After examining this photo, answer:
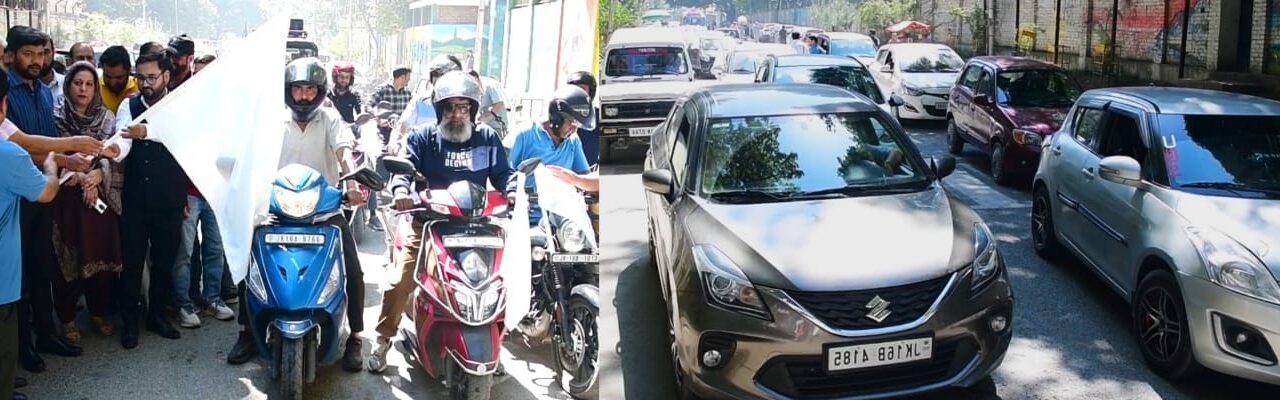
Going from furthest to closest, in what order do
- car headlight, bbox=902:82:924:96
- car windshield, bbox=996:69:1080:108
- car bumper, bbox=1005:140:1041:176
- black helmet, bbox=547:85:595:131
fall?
car headlight, bbox=902:82:924:96
car windshield, bbox=996:69:1080:108
car bumper, bbox=1005:140:1041:176
black helmet, bbox=547:85:595:131

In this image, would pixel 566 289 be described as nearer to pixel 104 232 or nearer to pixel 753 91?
pixel 104 232

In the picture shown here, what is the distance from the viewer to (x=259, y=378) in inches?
83.9

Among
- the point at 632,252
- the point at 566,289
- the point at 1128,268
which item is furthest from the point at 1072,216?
the point at 566,289

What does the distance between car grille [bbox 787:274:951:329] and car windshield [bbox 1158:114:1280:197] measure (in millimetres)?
1304

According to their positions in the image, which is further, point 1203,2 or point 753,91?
point 1203,2

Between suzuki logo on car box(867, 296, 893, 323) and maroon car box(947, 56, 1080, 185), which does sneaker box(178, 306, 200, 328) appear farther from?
maroon car box(947, 56, 1080, 185)

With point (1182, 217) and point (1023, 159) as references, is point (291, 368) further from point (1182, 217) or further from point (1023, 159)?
point (1023, 159)

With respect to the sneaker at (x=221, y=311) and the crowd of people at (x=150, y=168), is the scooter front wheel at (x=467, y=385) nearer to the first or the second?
the crowd of people at (x=150, y=168)

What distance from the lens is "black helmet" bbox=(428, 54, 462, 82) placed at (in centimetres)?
210

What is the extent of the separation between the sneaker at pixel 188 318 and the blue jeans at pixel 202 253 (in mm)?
12

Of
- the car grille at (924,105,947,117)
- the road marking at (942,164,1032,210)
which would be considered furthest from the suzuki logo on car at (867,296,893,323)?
the car grille at (924,105,947,117)

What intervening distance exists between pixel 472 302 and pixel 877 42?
4418mm

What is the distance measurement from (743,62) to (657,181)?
1331 mm

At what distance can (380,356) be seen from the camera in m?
2.23
